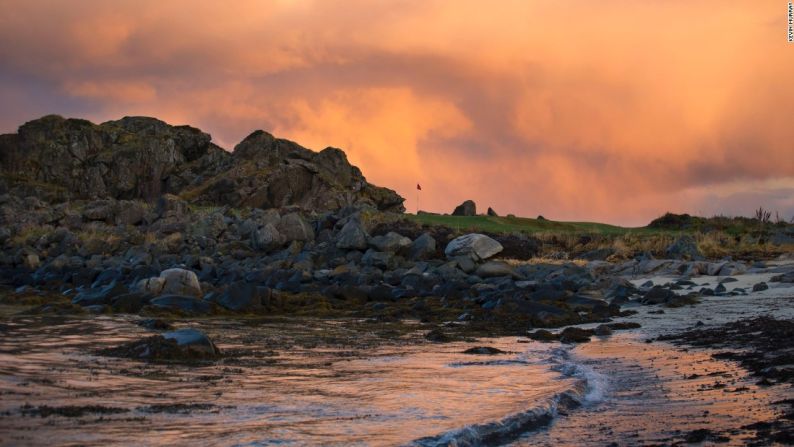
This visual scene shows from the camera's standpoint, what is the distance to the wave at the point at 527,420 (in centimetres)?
625

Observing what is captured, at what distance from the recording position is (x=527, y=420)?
7098mm

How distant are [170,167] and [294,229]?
42.2 m

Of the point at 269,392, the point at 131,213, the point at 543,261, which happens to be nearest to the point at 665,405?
the point at 269,392

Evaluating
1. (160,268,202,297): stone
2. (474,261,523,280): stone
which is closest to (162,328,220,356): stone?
(160,268,202,297): stone

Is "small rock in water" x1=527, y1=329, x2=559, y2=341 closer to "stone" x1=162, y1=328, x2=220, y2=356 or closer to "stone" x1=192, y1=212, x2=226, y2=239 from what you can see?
"stone" x1=162, y1=328, x2=220, y2=356

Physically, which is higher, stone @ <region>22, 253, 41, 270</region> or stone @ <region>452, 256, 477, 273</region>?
stone @ <region>22, 253, 41, 270</region>

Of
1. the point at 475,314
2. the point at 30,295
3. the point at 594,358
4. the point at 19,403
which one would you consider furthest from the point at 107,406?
the point at 30,295

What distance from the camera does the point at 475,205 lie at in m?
58.5

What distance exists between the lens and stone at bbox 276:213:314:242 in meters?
32.8

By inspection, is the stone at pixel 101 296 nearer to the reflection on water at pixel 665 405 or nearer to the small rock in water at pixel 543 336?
the small rock in water at pixel 543 336

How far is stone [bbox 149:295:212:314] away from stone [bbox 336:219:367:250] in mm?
10584

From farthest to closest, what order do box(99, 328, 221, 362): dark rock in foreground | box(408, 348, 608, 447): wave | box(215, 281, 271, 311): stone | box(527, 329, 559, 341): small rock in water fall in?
box(215, 281, 271, 311): stone, box(527, 329, 559, 341): small rock in water, box(99, 328, 221, 362): dark rock in foreground, box(408, 348, 608, 447): wave

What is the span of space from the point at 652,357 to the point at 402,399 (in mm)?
4787

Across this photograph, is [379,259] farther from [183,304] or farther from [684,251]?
[684,251]
